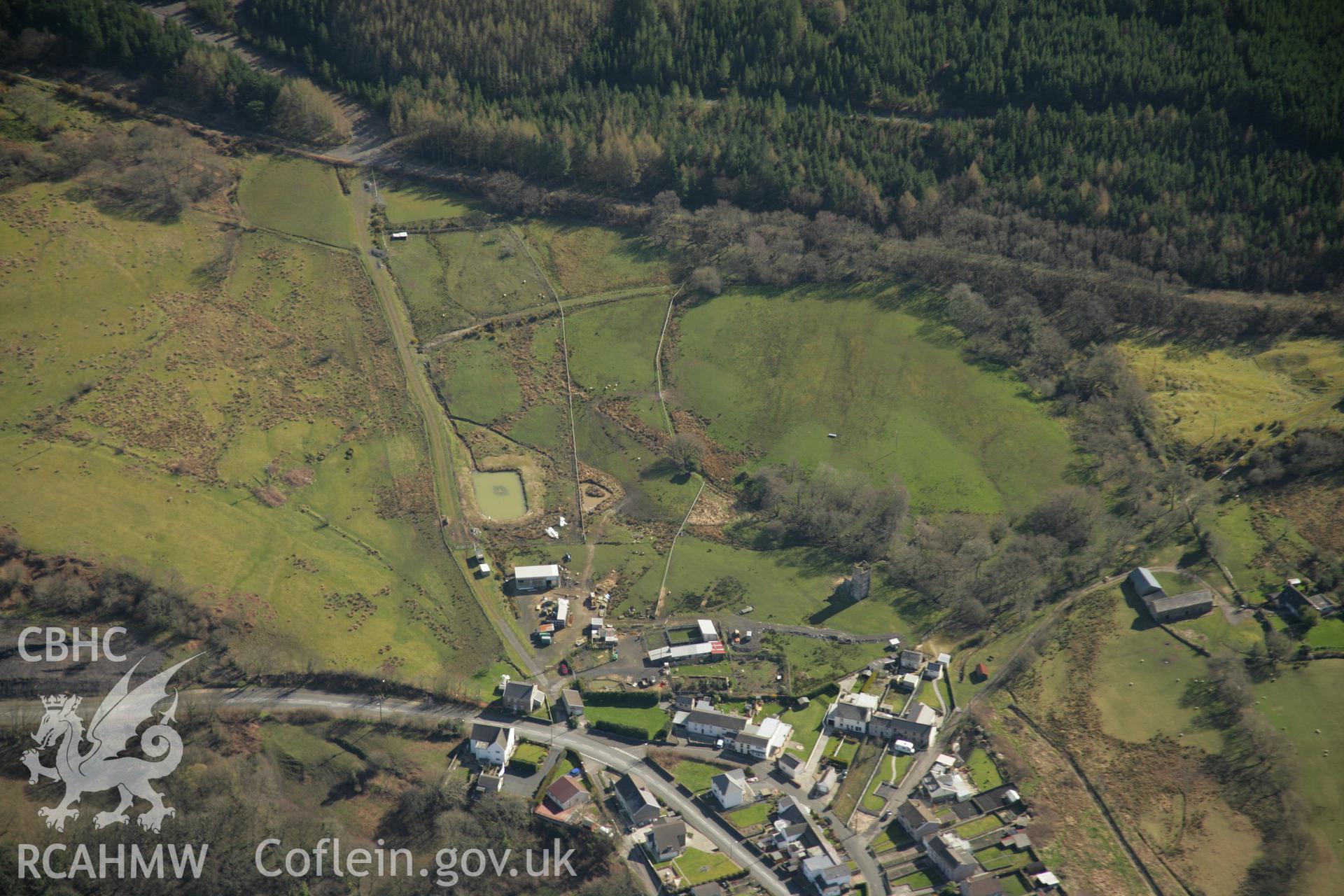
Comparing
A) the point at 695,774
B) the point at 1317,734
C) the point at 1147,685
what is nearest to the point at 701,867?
the point at 695,774

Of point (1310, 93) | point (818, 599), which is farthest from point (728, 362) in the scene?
point (1310, 93)

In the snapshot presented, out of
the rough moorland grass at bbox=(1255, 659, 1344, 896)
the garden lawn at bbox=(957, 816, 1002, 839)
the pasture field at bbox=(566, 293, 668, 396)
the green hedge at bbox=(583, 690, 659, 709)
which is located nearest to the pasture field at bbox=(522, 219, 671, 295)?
the pasture field at bbox=(566, 293, 668, 396)

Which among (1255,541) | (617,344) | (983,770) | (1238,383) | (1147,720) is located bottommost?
(983,770)

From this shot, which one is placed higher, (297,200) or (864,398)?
(297,200)

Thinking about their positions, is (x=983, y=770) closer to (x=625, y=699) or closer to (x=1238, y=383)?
(x=625, y=699)

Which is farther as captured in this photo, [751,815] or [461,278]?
[461,278]

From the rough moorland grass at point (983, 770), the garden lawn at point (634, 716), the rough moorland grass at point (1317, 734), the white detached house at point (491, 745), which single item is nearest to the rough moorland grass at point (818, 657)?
the garden lawn at point (634, 716)

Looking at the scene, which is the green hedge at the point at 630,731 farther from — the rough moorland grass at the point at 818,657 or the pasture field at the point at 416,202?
the pasture field at the point at 416,202

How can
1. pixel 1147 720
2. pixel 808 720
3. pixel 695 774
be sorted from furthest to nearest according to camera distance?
pixel 808 720
pixel 1147 720
pixel 695 774
